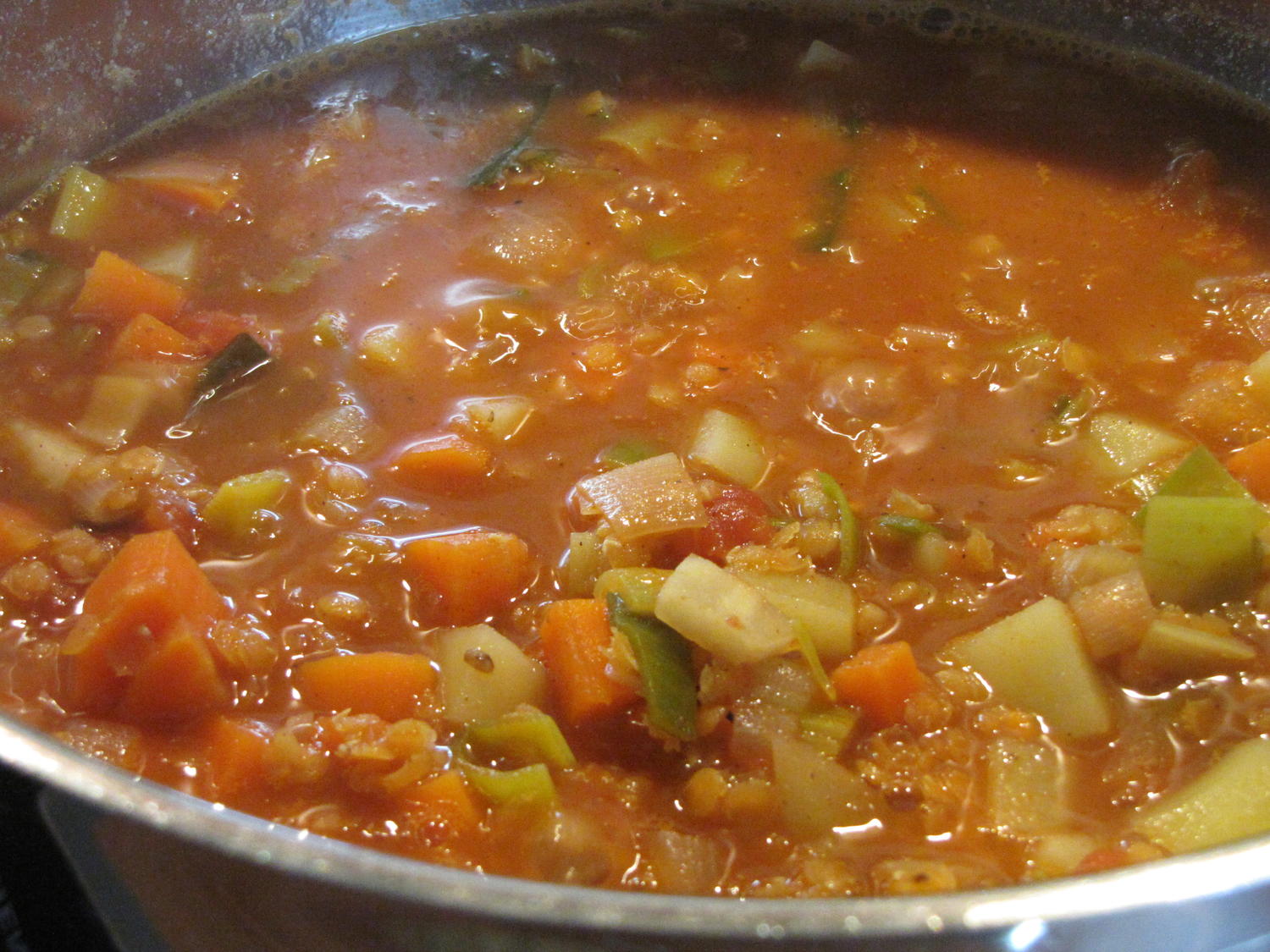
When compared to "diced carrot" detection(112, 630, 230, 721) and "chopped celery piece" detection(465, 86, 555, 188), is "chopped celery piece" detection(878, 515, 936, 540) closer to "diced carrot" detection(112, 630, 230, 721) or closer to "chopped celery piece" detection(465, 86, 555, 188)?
"diced carrot" detection(112, 630, 230, 721)

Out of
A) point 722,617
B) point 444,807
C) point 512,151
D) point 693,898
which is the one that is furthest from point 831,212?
point 693,898

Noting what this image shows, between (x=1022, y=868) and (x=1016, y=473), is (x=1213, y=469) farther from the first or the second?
(x=1022, y=868)

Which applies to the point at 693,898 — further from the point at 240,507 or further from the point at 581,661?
the point at 240,507

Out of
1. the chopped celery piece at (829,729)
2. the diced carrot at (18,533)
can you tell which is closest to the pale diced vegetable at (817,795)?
the chopped celery piece at (829,729)

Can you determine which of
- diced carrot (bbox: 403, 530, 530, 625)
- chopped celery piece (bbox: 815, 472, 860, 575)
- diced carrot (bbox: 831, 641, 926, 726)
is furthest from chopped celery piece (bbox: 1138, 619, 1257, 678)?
diced carrot (bbox: 403, 530, 530, 625)

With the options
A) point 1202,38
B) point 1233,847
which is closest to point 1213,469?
point 1233,847

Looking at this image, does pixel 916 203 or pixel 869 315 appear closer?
pixel 869 315
